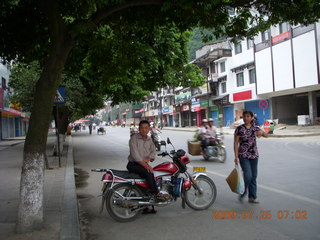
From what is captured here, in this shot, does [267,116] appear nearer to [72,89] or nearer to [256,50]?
[256,50]

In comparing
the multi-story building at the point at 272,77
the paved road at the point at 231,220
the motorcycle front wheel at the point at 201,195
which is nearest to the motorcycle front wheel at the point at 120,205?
the paved road at the point at 231,220

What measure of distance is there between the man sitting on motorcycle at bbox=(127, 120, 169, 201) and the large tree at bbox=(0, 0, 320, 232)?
1.38 m

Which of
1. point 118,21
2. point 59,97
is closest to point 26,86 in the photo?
point 59,97

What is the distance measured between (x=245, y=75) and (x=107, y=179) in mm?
31600

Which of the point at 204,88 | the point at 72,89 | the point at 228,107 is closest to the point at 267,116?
the point at 228,107

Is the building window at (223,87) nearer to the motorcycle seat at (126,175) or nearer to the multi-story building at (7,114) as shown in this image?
the multi-story building at (7,114)

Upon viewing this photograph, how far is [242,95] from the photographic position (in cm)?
3441

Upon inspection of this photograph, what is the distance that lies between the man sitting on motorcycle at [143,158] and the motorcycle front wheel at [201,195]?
53 centimetres

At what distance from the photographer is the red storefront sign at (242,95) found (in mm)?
33188

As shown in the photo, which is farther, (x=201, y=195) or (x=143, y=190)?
(x=201, y=195)

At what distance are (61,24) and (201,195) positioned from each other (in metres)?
3.56

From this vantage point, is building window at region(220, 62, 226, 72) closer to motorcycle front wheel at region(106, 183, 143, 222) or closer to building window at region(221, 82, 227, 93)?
building window at region(221, 82, 227, 93)

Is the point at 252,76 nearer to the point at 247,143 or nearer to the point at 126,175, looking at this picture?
the point at 247,143

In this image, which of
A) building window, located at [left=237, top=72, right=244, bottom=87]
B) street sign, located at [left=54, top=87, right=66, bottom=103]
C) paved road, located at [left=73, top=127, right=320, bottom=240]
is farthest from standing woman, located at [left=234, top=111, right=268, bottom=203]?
building window, located at [left=237, top=72, right=244, bottom=87]
